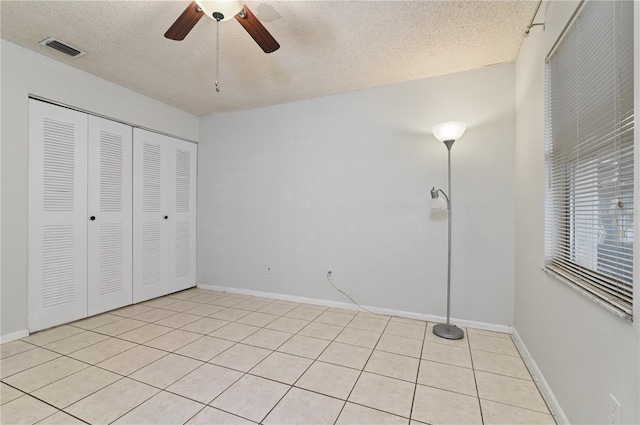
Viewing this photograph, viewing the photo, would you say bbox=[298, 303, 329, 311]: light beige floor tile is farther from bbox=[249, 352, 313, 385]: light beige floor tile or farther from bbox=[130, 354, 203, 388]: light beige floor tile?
bbox=[130, 354, 203, 388]: light beige floor tile

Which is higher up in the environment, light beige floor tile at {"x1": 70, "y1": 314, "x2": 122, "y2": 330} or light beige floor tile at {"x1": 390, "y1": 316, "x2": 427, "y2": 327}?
light beige floor tile at {"x1": 390, "y1": 316, "x2": 427, "y2": 327}

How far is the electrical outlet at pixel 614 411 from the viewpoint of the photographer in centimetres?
100

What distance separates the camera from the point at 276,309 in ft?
10.7

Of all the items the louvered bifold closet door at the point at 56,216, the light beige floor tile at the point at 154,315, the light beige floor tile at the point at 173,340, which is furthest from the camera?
the light beige floor tile at the point at 154,315

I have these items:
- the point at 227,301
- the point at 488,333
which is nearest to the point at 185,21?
the point at 227,301

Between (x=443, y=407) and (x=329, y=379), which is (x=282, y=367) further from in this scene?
(x=443, y=407)

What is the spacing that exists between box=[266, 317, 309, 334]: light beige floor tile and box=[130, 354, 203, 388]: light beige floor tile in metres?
0.82

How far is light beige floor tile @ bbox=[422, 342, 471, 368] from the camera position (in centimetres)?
211

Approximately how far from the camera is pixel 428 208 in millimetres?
2895

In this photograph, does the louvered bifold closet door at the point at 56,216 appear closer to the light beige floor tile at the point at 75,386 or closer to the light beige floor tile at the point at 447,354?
the light beige floor tile at the point at 75,386

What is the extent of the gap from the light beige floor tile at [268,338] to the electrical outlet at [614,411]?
1990 millimetres

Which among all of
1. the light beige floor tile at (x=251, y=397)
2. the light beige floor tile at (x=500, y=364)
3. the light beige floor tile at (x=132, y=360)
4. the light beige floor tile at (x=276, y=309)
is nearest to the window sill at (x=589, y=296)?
the light beige floor tile at (x=500, y=364)

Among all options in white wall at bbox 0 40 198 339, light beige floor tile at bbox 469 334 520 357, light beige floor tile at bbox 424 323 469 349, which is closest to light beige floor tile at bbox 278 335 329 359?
light beige floor tile at bbox 424 323 469 349

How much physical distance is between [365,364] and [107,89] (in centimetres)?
390
